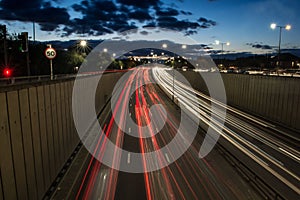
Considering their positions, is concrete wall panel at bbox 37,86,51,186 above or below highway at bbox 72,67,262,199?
above

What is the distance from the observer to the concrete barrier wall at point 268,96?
24297 mm

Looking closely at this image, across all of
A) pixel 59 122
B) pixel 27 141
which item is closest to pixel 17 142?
pixel 27 141

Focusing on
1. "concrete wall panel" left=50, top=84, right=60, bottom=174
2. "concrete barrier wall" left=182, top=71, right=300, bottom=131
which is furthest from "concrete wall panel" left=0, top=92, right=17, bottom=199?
"concrete barrier wall" left=182, top=71, right=300, bottom=131

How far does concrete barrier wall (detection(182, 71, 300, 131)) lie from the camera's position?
2430 centimetres

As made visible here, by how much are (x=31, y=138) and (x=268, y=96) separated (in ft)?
87.5

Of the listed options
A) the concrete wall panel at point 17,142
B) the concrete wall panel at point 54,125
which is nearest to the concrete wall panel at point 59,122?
the concrete wall panel at point 54,125

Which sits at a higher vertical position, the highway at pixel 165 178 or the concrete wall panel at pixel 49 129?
the concrete wall panel at pixel 49 129

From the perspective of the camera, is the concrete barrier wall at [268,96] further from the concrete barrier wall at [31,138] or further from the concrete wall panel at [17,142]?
the concrete wall panel at [17,142]

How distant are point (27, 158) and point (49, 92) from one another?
384 centimetres

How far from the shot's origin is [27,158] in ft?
29.9

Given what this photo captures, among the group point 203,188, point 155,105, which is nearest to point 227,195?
point 203,188

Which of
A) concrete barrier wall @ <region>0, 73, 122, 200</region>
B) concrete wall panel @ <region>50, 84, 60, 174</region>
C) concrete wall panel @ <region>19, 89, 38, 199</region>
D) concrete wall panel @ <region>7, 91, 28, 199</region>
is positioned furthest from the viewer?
concrete wall panel @ <region>50, 84, 60, 174</region>

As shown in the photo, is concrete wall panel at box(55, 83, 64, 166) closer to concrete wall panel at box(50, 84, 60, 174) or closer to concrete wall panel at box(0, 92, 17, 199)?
concrete wall panel at box(50, 84, 60, 174)

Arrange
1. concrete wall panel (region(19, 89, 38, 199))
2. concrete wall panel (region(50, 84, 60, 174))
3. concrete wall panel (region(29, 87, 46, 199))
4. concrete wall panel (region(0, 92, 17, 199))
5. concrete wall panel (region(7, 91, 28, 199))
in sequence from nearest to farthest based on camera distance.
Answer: concrete wall panel (region(0, 92, 17, 199)) → concrete wall panel (region(7, 91, 28, 199)) → concrete wall panel (region(19, 89, 38, 199)) → concrete wall panel (region(29, 87, 46, 199)) → concrete wall panel (region(50, 84, 60, 174))
